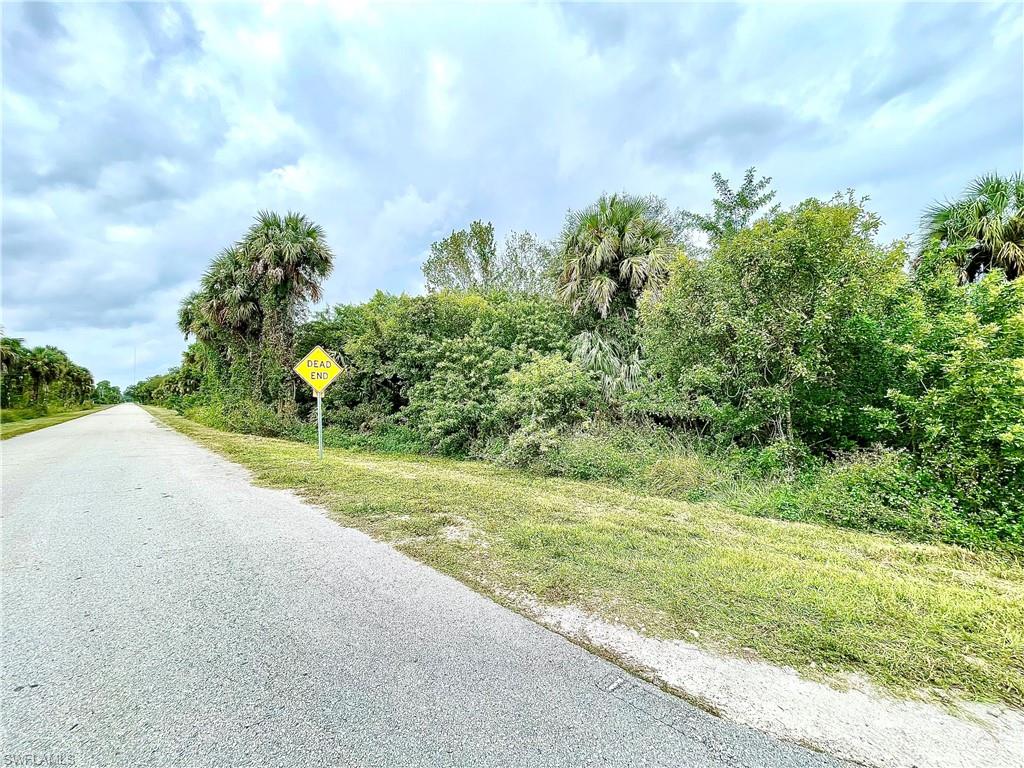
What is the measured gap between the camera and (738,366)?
7.17m

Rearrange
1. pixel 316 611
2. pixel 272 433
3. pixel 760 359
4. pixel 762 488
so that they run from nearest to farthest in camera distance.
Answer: pixel 316 611
pixel 762 488
pixel 760 359
pixel 272 433

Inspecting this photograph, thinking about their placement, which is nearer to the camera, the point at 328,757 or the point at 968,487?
the point at 328,757

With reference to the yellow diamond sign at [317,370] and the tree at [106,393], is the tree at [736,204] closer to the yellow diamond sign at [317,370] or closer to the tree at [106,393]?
the yellow diamond sign at [317,370]

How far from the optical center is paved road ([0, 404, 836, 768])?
5.62 feet

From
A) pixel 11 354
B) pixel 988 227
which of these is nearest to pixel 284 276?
pixel 988 227

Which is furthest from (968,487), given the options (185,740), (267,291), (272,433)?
(267,291)

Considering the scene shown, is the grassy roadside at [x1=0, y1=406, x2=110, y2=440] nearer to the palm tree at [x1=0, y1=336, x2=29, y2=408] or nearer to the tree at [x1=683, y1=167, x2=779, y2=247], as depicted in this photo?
the palm tree at [x1=0, y1=336, x2=29, y2=408]

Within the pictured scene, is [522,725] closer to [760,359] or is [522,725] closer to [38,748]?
[38,748]

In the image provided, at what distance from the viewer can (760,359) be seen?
22.6ft

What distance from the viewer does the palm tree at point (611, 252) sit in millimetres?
10484

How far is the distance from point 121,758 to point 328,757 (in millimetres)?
808

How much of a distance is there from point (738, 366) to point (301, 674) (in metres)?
7.19

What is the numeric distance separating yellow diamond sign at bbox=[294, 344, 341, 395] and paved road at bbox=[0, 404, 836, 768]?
640cm

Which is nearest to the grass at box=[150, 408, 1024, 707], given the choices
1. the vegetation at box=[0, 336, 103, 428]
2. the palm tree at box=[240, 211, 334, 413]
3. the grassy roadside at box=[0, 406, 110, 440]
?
the palm tree at box=[240, 211, 334, 413]
